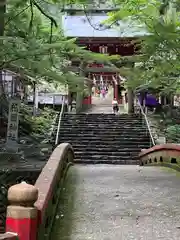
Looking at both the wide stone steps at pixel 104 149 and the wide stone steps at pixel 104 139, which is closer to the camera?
the wide stone steps at pixel 104 149

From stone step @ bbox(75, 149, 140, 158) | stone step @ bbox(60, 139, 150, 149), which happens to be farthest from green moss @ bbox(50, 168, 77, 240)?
stone step @ bbox(60, 139, 150, 149)

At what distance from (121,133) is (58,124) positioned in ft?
11.9

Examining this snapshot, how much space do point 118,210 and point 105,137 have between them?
15.4m

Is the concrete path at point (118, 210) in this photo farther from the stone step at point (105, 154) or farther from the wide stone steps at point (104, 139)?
the wide stone steps at point (104, 139)

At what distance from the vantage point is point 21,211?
13.2ft

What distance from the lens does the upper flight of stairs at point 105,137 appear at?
19.4 meters

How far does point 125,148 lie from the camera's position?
20.3 meters

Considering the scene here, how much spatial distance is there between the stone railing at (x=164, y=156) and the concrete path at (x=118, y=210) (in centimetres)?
203

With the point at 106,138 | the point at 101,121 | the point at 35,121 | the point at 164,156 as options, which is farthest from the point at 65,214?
the point at 101,121

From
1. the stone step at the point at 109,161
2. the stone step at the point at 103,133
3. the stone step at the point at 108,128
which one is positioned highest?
the stone step at the point at 108,128

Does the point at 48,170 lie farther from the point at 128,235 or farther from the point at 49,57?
the point at 49,57

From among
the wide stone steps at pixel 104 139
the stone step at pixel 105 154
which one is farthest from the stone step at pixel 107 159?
the wide stone steps at pixel 104 139

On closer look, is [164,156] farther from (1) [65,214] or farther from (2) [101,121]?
(2) [101,121]

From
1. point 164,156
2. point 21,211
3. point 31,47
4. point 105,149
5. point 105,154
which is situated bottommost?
point 105,154
